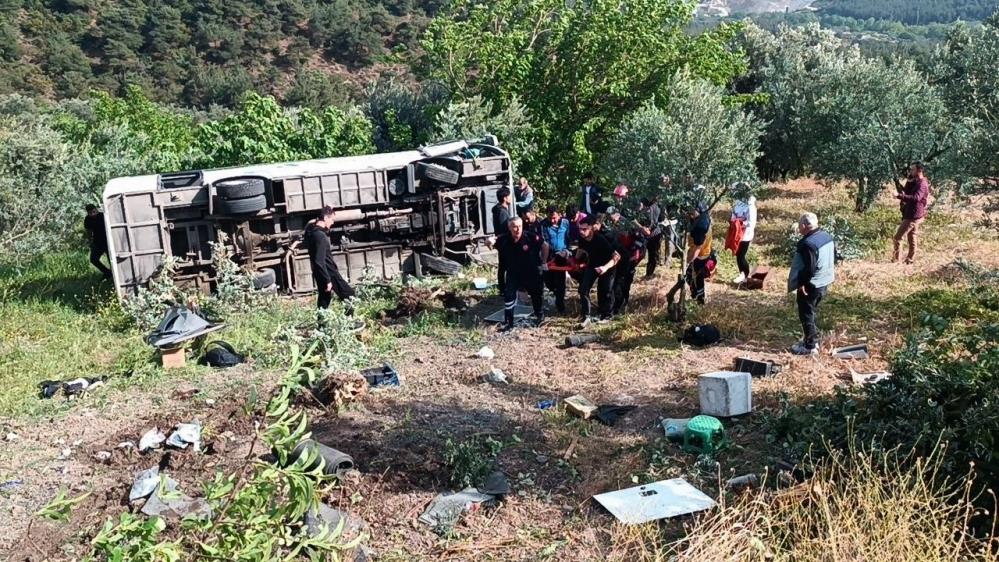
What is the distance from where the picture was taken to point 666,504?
630 centimetres

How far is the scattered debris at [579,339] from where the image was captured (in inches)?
417

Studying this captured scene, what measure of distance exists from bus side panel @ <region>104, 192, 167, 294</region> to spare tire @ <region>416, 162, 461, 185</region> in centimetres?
405

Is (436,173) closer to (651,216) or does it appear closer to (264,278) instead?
(264,278)

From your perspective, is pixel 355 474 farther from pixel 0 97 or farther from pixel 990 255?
pixel 0 97

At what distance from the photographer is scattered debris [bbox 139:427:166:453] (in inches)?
312

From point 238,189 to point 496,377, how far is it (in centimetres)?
551

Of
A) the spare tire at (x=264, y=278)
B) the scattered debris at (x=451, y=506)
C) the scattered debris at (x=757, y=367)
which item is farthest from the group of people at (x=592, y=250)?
the scattered debris at (x=451, y=506)

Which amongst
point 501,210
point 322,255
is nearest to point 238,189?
point 322,255

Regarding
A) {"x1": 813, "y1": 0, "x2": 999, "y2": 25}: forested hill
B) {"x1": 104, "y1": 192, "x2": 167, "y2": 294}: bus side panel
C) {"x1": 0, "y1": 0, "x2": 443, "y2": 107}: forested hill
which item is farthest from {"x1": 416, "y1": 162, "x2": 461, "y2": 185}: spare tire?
{"x1": 813, "y1": 0, "x2": 999, "y2": 25}: forested hill

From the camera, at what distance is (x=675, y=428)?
7645mm

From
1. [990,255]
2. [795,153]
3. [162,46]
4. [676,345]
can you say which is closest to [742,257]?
[676,345]

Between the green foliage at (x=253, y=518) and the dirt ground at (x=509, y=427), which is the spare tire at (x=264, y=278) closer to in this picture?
the dirt ground at (x=509, y=427)

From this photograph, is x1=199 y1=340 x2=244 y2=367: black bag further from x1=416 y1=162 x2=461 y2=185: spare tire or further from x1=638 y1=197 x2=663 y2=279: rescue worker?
x1=638 y1=197 x2=663 y2=279: rescue worker

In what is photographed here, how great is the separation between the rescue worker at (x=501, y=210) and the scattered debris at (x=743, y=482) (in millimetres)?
6905
